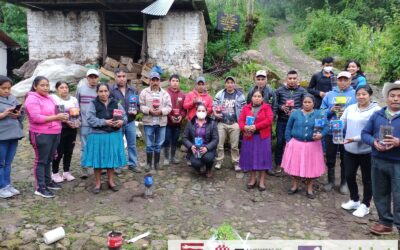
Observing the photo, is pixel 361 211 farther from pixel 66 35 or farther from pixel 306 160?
pixel 66 35

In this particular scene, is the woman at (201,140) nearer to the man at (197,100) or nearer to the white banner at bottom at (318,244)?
the man at (197,100)

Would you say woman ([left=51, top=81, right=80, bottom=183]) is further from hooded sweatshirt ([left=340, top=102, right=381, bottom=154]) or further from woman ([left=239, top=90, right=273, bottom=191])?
hooded sweatshirt ([left=340, top=102, right=381, bottom=154])

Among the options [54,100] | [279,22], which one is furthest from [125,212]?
[279,22]

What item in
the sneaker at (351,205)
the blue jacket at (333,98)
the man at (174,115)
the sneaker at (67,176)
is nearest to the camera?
the sneaker at (351,205)

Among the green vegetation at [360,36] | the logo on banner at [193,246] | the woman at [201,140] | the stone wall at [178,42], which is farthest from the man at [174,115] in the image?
the green vegetation at [360,36]

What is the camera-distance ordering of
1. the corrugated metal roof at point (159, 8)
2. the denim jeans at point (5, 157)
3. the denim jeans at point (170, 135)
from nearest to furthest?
the denim jeans at point (5, 157)
the denim jeans at point (170, 135)
the corrugated metal roof at point (159, 8)

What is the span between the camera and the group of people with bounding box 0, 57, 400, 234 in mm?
4246

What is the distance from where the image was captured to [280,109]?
5.85 metres

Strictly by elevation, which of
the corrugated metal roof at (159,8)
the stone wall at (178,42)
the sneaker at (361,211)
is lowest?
the sneaker at (361,211)

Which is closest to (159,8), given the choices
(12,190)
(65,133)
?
(65,133)

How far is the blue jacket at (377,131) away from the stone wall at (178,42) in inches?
293

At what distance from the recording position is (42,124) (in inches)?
188

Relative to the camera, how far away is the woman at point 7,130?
4.72m

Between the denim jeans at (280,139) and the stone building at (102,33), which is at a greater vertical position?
the stone building at (102,33)
